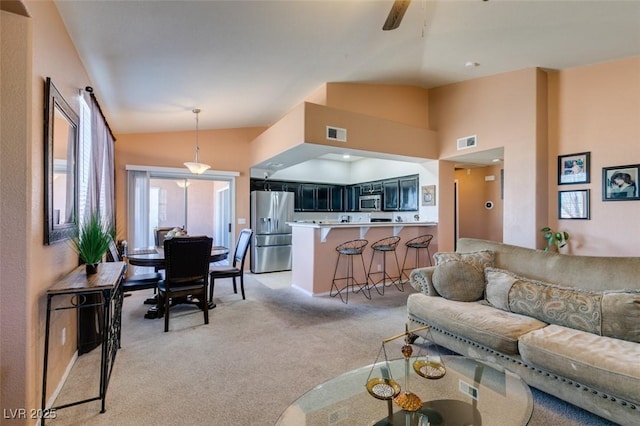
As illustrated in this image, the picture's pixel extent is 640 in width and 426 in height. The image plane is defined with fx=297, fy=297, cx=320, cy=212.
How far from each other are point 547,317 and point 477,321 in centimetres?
52

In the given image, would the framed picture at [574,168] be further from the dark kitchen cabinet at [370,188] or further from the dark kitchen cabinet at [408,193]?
the dark kitchen cabinet at [370,188]

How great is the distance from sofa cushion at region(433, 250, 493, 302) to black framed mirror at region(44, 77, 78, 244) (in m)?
3.10

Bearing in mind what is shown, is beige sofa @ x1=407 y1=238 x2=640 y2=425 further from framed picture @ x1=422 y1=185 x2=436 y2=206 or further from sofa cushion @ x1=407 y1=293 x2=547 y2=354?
framed picture @ x1=422 y1=185 x2=436 y2=206

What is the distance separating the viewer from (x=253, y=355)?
2.63 metres

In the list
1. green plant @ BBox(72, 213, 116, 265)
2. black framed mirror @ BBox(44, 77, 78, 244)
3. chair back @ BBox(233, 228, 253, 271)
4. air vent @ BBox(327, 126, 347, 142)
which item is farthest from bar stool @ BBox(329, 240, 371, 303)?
black framed mirror @ BBox(44, 77, 78, 244)

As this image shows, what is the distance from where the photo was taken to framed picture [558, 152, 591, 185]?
412 centimetres

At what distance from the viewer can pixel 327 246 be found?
4.65 metres

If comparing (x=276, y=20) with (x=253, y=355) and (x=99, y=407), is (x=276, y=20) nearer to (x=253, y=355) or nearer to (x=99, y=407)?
(x=253, y=355)

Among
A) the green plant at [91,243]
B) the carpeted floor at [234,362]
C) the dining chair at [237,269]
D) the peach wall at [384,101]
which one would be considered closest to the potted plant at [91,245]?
the green plant at [91,243]

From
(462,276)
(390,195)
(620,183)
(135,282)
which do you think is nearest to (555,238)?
(620,183)

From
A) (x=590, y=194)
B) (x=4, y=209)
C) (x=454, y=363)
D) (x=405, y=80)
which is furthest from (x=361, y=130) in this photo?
(x=4, y=209)

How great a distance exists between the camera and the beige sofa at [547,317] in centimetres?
171

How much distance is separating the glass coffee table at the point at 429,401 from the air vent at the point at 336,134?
326 cm

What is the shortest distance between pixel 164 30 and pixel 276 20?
0.95 metres
